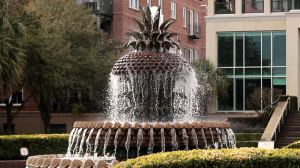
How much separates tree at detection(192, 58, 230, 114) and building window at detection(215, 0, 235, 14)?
12.4 feet

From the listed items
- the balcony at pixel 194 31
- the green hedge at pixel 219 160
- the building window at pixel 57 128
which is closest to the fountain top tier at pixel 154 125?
the green hedge at pixel 219 160

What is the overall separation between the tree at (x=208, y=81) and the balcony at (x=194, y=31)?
13848 mm

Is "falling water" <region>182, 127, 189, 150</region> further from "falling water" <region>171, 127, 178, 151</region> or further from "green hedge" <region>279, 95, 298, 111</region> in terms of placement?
"green hedge" <region>279, 95, 298, 111</region>

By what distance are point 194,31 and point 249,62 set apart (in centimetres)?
1451

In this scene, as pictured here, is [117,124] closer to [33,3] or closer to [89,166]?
[89,166]

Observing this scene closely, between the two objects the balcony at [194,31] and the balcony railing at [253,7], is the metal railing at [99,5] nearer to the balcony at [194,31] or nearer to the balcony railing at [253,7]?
the balcony railing at [253,7]

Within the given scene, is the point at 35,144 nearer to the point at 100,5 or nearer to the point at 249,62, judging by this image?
the point at 249,62

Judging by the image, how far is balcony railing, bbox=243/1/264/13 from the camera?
36.4 m

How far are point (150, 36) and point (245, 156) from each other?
3.58 metres

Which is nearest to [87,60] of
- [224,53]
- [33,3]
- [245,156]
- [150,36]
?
[33,3]

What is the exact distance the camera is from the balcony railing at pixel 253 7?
36.4 m

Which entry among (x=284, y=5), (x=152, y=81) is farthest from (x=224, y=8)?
(x=152, y=81)

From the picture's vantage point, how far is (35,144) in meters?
20.9

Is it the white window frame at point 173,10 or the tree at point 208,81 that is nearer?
the tree at point 208,81
